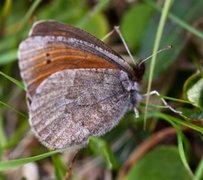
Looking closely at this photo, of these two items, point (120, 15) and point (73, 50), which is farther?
point (120, 15)

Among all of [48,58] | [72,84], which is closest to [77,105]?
[72,84]

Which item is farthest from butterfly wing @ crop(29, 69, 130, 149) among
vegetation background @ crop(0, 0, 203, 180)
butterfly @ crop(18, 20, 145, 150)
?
vegetation background @ crop(0, 0, 203, 180)

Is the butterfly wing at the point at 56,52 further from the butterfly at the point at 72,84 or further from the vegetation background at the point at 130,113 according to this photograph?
the vegetation background at the point at 130,113

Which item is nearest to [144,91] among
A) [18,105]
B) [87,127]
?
[87,127]

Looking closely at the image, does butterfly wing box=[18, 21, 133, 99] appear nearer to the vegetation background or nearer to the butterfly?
the butterfly

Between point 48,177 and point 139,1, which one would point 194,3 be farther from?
point 48,177

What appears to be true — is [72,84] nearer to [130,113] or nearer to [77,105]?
[77,105]

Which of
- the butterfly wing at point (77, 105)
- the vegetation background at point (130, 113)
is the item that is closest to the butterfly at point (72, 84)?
the butterfly wing at point (77, 105)

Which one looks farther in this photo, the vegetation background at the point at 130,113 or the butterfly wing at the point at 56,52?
the vegetation background at the point at 130,113
